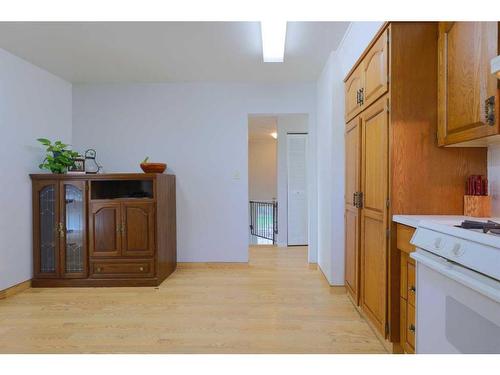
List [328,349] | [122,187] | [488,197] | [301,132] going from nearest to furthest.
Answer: [488,197]
[328,349]
[122,187]
[301,132]

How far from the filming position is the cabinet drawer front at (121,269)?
333 cm

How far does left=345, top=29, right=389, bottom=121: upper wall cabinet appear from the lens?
1.94 metres

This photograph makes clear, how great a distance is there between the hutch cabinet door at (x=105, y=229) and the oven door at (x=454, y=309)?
2922mm

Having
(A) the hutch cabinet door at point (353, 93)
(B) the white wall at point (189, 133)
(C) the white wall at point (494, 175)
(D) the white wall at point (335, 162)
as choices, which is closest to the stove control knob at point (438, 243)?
(C) the white wall at point (494, 175)

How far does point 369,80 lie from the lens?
2.22m

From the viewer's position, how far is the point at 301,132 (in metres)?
5.58

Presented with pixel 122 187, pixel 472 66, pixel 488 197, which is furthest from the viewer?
pixel 122 187

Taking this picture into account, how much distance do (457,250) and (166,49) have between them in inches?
114

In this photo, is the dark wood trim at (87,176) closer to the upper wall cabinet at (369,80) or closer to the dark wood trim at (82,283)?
the dark wood trim at (82,283)

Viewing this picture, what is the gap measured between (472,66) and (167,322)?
257cm

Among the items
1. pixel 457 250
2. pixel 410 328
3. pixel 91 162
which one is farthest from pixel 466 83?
pixel 91 162

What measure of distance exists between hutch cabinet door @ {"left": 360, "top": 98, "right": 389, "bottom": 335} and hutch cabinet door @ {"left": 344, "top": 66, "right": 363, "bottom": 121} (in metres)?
0.25
